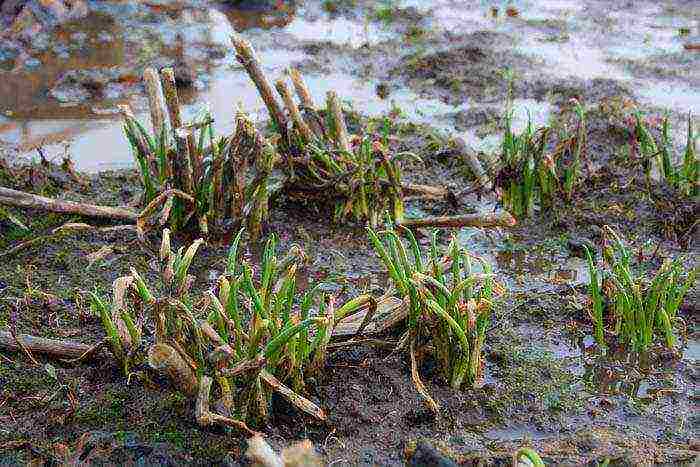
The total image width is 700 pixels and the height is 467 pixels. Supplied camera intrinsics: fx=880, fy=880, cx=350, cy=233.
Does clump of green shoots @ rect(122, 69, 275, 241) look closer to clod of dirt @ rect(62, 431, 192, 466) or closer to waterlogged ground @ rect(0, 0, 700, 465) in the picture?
waterlogged ground @ rect(0, 0, 700, 465)

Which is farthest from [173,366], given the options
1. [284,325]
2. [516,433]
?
[516,433]

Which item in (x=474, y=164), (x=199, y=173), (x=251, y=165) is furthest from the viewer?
(x=474, y=164)

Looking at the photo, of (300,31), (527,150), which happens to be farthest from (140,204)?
(300,31)

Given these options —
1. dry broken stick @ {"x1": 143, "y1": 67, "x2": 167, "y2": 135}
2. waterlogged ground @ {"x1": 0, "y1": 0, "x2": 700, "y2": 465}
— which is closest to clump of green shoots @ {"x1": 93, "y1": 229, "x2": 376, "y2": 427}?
waterlogged ground @ {"x1": 0, "y1": 0, "x2": 700, "y2": 465}

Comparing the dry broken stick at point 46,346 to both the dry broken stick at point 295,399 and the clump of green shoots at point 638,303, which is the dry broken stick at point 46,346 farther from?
the clump of green shoots at point 638,303

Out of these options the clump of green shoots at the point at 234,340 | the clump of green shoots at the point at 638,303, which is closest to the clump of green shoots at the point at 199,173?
the clump of green shoots at the point at 234,340

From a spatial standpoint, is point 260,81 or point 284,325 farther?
point 260,81

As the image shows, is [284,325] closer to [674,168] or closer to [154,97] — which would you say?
[154,97]
